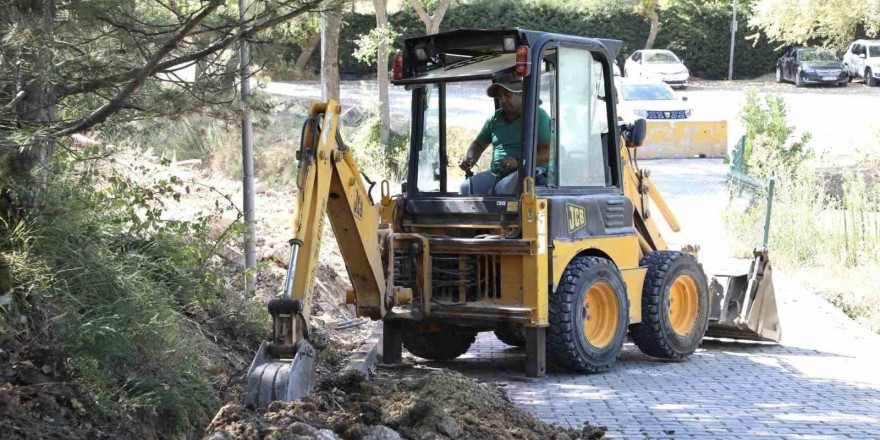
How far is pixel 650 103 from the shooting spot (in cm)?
2822

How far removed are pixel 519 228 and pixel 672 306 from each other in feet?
7.78

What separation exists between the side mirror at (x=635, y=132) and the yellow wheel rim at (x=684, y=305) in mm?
1338

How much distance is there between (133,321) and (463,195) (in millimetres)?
3282

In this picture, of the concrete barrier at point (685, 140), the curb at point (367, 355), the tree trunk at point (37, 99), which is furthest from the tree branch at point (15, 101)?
the concrete barrier at point (685, 140)

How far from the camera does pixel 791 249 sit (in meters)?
15.4

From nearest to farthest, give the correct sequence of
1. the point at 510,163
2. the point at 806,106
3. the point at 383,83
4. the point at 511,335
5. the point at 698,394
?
1. the point at 698,394
2. the point at 510,163
3. the point at 511,335
4. the point at 383,83
5. the point at 806,106

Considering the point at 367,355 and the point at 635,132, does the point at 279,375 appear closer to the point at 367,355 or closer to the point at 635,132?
the point at 367,355

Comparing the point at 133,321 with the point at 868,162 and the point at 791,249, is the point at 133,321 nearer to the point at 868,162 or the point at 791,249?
the point at 791,249

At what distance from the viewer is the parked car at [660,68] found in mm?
40647

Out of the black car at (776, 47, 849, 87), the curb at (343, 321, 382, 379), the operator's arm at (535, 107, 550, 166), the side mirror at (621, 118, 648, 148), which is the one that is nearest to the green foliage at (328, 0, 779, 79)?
the black car at (776, 47, 849, 87)

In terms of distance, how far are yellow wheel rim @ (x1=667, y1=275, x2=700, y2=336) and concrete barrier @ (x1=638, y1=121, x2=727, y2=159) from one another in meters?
17.1

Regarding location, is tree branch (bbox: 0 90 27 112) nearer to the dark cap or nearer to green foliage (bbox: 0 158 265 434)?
green foliage (bbox: 0 158 265 434)

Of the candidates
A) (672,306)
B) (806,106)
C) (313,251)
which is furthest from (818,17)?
(313,251)

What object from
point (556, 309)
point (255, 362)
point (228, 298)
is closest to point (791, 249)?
point (556, 309)
